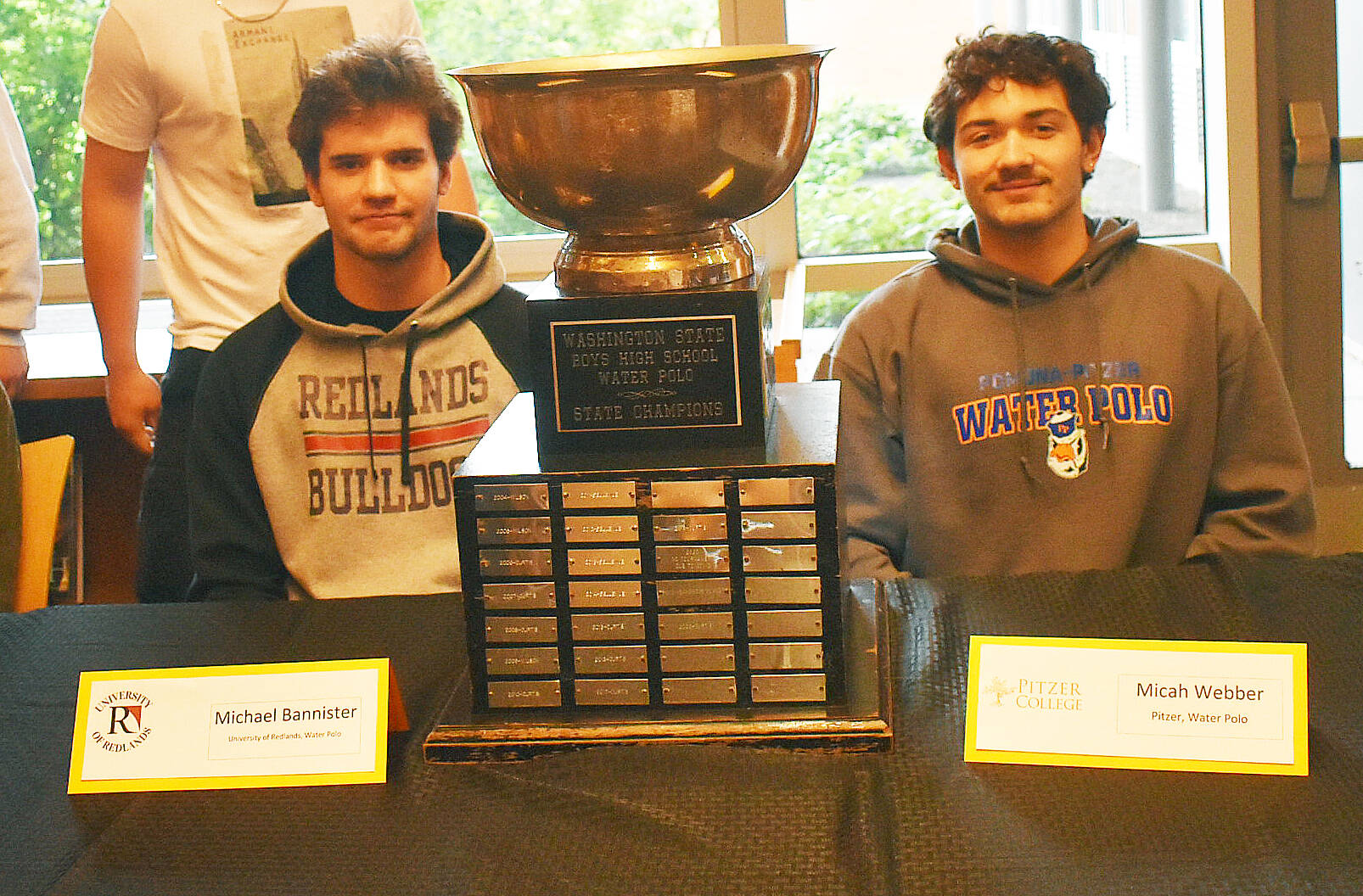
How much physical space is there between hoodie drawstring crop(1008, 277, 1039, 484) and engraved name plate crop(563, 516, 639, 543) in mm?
742

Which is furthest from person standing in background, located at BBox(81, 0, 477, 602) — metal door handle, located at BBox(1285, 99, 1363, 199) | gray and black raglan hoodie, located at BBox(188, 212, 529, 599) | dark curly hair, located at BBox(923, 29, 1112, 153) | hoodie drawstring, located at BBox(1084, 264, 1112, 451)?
metal door handle, located at BBox(1285, 99, 1363, 199)

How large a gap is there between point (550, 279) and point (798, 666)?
32 centimetres

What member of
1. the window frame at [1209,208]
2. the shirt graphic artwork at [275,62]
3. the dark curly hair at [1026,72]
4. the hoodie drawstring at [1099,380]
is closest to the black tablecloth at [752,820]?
the hoodie drawstring at [1099,380]

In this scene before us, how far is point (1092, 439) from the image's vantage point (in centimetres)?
150

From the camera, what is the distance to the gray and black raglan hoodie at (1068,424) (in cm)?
149

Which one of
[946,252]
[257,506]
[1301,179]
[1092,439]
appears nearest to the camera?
[257,506]

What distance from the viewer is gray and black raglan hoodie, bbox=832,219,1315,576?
1.49 meters

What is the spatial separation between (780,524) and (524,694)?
0.21m

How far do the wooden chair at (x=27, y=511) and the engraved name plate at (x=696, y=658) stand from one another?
2.71ft

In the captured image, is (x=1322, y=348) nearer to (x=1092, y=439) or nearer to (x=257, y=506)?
(x=1092, y=439)

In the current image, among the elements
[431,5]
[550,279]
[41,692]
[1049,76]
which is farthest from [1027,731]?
[431,5]

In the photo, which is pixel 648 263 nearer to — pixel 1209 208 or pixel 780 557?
pixel 780 557

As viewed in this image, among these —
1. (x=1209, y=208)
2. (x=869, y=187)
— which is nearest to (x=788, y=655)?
(x=869, y=187)

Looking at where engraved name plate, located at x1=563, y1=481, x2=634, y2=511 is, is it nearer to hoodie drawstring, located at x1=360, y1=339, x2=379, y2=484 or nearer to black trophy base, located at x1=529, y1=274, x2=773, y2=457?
black trophy base, located at x1=529, y1=274, x2=773, y2=457
